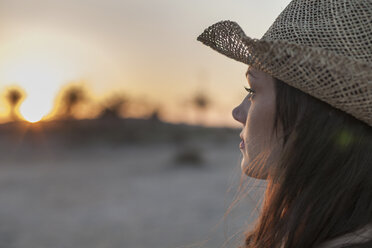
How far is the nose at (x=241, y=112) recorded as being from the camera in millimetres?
1628

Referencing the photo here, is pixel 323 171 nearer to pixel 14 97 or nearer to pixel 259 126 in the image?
pixel 259 126

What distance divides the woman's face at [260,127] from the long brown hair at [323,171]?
0.21 ft

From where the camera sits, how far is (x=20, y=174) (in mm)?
14172

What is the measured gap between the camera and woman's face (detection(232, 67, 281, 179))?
4.87 feet

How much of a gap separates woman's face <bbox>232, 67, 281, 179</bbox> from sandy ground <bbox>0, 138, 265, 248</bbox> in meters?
0.36

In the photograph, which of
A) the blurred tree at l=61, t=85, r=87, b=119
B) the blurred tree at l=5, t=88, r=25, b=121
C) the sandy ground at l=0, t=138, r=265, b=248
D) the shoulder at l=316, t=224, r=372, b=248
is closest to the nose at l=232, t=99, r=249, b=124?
the sandy ground at l=0, t=138, r=265, b=248

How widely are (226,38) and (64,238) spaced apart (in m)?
5.80

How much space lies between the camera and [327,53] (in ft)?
4.12

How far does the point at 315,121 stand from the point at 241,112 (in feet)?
1.07

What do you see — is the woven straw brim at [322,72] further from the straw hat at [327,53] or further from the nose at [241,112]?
the nose at [241,112]

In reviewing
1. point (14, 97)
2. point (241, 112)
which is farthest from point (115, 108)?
point (241, 112)

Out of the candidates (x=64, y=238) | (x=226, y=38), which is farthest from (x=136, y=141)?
(x=226, y=38)

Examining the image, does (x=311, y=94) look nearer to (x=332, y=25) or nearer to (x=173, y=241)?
(x=332, y=25)

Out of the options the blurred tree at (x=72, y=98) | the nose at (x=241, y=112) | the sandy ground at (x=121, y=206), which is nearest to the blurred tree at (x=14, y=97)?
the blurred tree at (x=72, y=98)
